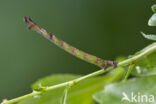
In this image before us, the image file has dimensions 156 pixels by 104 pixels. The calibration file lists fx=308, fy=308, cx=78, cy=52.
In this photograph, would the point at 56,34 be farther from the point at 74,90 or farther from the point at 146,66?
the point at 146,66

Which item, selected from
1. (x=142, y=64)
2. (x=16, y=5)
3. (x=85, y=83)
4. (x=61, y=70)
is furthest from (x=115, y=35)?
(x=142, y=64)

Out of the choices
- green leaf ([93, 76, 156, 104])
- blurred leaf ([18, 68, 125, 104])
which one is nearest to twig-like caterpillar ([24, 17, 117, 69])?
green leaf ([93, 76, 156, 104])

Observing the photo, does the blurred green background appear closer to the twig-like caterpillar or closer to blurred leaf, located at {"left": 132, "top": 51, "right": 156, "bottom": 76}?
blurred leaf, located at {"left": 132, "top": 51, "right": 156, "bottom": 76}

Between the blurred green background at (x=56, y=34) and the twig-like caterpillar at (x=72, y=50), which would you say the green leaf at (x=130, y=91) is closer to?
the twig-like caterpillar at (x=72, y=50)

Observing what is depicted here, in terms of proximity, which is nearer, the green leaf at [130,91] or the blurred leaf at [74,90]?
the green leaf at [130,91]

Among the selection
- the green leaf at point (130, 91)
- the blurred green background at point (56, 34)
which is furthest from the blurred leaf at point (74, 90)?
the blurred green background at point (56, 34)
